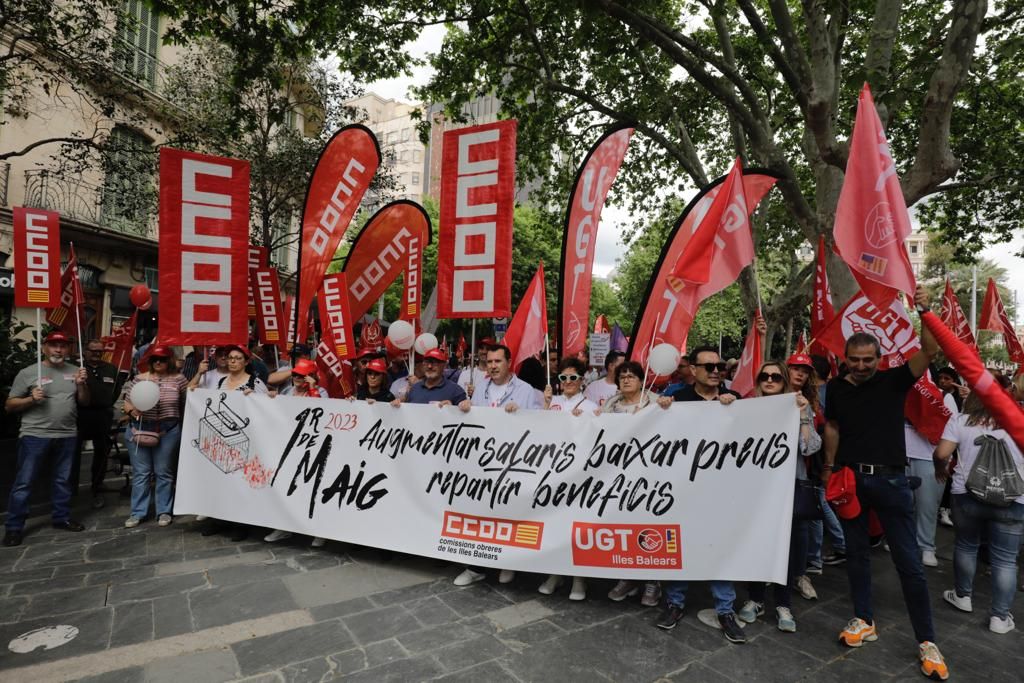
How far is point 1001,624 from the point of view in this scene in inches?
149

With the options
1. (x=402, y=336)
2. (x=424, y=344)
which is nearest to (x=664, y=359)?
(x=424, y=344)

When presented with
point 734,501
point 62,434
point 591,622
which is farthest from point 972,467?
point 62,434

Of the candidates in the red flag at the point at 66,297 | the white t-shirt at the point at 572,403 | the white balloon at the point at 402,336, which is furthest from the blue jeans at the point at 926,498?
the red flag at the point at 66,297

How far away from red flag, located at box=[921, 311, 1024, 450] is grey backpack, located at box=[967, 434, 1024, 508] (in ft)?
4.78

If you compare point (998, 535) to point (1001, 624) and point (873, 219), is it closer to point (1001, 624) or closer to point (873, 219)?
point (1001, 624)

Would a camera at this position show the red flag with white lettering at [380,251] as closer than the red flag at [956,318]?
Yes

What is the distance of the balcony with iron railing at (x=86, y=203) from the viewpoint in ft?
41.7

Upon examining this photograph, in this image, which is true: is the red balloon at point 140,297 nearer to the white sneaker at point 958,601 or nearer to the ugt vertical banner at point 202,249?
the ugt vertical banner at point 202,249

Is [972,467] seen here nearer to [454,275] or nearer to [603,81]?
[454,275]

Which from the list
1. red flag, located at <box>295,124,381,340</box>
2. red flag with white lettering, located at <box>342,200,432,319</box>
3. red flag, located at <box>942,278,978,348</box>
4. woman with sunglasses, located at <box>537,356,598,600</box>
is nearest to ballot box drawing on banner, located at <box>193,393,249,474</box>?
red flag, located at <box>295,124,381,340</box>

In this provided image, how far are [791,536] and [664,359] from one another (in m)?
1.41

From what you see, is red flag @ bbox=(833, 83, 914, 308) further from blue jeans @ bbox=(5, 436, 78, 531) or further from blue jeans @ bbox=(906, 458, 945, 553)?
blue jeans @ bbox=(5, 436, 78, 531)

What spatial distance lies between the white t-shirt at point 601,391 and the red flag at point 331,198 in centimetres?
312

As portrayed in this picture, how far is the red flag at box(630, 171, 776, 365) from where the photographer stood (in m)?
4.34
